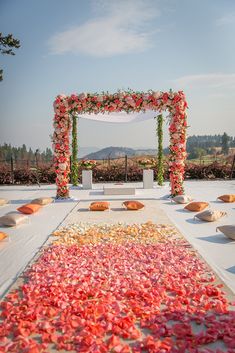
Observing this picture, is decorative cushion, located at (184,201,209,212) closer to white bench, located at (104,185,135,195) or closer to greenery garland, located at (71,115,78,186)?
white bench, located at (104,185,135,195)

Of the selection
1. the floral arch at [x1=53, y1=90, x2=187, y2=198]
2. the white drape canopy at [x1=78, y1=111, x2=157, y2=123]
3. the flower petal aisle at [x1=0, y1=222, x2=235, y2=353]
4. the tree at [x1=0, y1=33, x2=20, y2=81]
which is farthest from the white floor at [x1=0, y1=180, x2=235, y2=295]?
the tree at [x1=0, y1=33, x2=20, y2=81]

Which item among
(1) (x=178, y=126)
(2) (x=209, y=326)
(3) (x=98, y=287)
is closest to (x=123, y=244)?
(3) (x=98, y=287)

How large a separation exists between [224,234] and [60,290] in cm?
317

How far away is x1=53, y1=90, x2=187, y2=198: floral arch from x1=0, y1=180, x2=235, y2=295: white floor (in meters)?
1.05

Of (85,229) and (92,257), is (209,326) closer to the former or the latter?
(92,257)

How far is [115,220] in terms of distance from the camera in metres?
7.50

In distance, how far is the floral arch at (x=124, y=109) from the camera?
10.7 m

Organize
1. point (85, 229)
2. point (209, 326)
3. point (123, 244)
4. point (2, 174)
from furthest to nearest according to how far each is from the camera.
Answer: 1. point (2, 174)
2. point (85, 229)
3. point (123, 244)
4. point (209, 326)

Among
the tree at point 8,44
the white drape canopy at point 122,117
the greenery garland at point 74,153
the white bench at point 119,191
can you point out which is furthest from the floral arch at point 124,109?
the greenery garland at point 74,153

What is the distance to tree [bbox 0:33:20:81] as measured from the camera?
381 inches

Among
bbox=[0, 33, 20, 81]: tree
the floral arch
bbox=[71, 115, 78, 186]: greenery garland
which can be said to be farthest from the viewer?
bbox=[71, 115, 78, 186]: greenery garland

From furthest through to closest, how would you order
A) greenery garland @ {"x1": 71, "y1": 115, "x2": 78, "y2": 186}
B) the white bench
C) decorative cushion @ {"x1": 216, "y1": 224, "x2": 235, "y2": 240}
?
greenery garland @ {"x1": 71, "y1": 115, "x2": 78, "y2": 186}
the white bench
decorative cushion @ {"x1": 216, "y1": 224, "x2": 235, "y2": 240}

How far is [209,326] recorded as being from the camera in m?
2.99

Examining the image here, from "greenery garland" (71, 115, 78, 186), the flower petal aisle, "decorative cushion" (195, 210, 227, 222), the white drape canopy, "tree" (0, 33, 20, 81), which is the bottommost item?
the flower petal aisle
